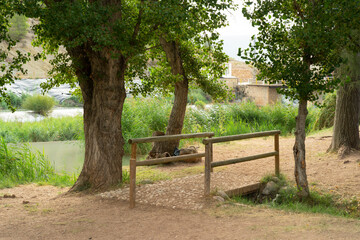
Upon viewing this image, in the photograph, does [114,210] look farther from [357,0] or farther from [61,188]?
[357,0]

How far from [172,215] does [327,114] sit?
9.97m

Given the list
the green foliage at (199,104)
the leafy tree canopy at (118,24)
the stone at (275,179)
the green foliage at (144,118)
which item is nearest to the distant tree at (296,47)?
the leafy tree canopy at (118,24)

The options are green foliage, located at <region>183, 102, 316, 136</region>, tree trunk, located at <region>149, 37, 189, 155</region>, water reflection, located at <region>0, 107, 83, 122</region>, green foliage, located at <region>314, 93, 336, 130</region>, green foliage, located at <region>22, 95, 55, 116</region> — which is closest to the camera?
tree trunk, located at <region>149, 37, 189, 155</region>

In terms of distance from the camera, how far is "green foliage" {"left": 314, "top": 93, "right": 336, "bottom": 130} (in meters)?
14.6

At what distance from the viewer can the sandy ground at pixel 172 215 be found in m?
5.38

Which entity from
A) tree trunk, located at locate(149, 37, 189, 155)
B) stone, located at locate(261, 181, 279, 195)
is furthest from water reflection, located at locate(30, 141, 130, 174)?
stone, located at locate(261, 181, 279, 195)

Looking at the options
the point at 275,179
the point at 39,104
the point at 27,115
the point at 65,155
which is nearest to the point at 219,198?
the point at 275,179

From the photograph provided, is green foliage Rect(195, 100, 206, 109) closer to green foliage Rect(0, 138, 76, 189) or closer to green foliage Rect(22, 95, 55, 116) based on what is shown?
green foliage Rect(22, 95, 55, 116)

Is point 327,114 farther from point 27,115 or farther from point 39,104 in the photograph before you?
point 39,104

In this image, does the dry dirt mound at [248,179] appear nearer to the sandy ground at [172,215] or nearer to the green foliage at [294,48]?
the sandy ground at [172,215]

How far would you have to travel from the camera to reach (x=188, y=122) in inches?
604

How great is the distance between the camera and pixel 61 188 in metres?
9.35

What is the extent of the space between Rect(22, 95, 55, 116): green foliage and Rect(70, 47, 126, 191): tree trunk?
48.0 feet

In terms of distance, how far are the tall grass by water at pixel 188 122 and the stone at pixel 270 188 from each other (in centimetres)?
593
